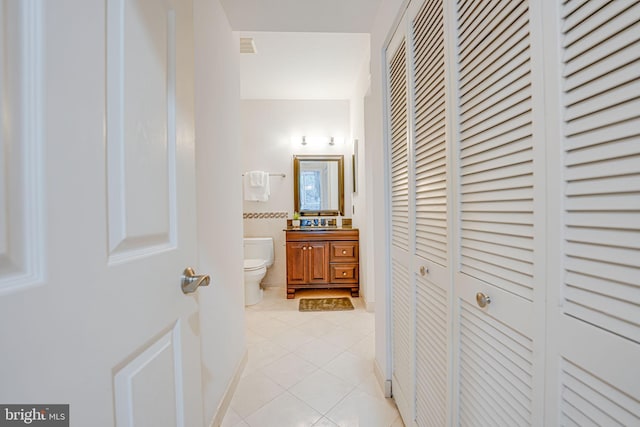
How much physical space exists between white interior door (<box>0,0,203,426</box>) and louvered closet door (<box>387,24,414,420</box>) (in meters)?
0.93

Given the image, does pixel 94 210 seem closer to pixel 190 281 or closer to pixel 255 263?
pixel 190 281

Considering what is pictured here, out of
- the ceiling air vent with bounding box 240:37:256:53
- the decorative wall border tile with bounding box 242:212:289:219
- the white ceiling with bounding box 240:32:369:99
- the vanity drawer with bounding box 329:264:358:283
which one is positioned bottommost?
the vanity drawer with bounding box 329:264:358:283

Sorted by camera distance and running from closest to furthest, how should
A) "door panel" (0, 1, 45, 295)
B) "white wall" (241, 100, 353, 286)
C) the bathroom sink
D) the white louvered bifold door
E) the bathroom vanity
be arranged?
1. "door panel" (0, 1, 45, 295)
2. the white louvered bifold door
3. the bathroom vanity
4. the bathroom sink
5. "white wall" (241, 100, 353, 286)

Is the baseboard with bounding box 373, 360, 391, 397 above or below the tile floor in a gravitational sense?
above

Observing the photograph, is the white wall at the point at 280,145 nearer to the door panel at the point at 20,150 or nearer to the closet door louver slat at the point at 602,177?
the closet door louver slat at the point at 602,177

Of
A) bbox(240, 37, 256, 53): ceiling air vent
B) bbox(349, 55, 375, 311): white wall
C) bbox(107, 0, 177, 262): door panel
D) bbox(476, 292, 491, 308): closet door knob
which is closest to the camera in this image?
bbox(107, 0, 177, 262): door panel

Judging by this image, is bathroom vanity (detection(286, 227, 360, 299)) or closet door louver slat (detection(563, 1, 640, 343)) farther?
bathroom vanity (detection(286, 227, 360, 299))

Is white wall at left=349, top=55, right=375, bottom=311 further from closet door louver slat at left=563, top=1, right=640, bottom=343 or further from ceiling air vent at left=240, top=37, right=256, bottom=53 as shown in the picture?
closet door louver slat at left=563, top=1, right=640, bottom=343

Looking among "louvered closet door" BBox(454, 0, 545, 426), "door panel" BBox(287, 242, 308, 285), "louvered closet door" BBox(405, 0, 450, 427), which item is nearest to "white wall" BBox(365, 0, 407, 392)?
"louvered closet door" BBox(405, 0, 450, 427)

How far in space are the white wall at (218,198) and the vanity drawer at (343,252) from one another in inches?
58.5

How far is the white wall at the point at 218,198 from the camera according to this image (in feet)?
3.98

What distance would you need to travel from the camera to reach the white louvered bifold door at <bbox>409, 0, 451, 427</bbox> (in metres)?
0.91

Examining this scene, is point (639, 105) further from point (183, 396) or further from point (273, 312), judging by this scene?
point (273, 312)

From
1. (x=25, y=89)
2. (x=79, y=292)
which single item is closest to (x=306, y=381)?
(x=79, y=292)
